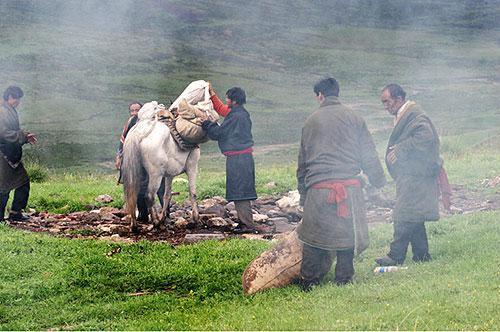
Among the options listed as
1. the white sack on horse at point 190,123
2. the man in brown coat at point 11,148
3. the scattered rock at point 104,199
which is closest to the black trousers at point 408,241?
the white sack on horse at point 190,123

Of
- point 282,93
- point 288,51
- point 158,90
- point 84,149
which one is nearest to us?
point 84,149

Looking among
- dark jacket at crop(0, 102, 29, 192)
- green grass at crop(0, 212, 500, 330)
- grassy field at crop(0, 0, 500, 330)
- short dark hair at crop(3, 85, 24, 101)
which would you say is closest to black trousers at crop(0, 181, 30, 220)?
dark jacket at crop(0, 102, 29, 192)

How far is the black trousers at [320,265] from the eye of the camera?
7.68m

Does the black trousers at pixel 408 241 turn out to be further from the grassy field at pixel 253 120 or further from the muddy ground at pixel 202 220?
the muddy ground at pixel 202 220

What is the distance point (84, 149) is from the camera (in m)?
41.2

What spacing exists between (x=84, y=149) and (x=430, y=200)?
3477 cm

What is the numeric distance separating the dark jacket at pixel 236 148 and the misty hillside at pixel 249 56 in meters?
34.8

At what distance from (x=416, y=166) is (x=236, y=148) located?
3.53 meters

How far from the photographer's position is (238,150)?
11.2 metres

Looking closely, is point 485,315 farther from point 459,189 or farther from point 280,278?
point 459,189

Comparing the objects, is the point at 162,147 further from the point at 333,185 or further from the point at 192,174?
the point at 333,185

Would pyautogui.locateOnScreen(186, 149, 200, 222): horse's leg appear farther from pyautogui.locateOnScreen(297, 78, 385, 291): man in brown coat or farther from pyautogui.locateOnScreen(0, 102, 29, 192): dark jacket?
pyautogui.locateOnScreen(297, 78, 385, 291): man in brown coat

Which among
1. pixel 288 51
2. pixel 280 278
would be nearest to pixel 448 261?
pixel 280 278

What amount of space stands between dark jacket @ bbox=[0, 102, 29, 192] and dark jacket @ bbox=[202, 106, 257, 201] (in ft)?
9.95
